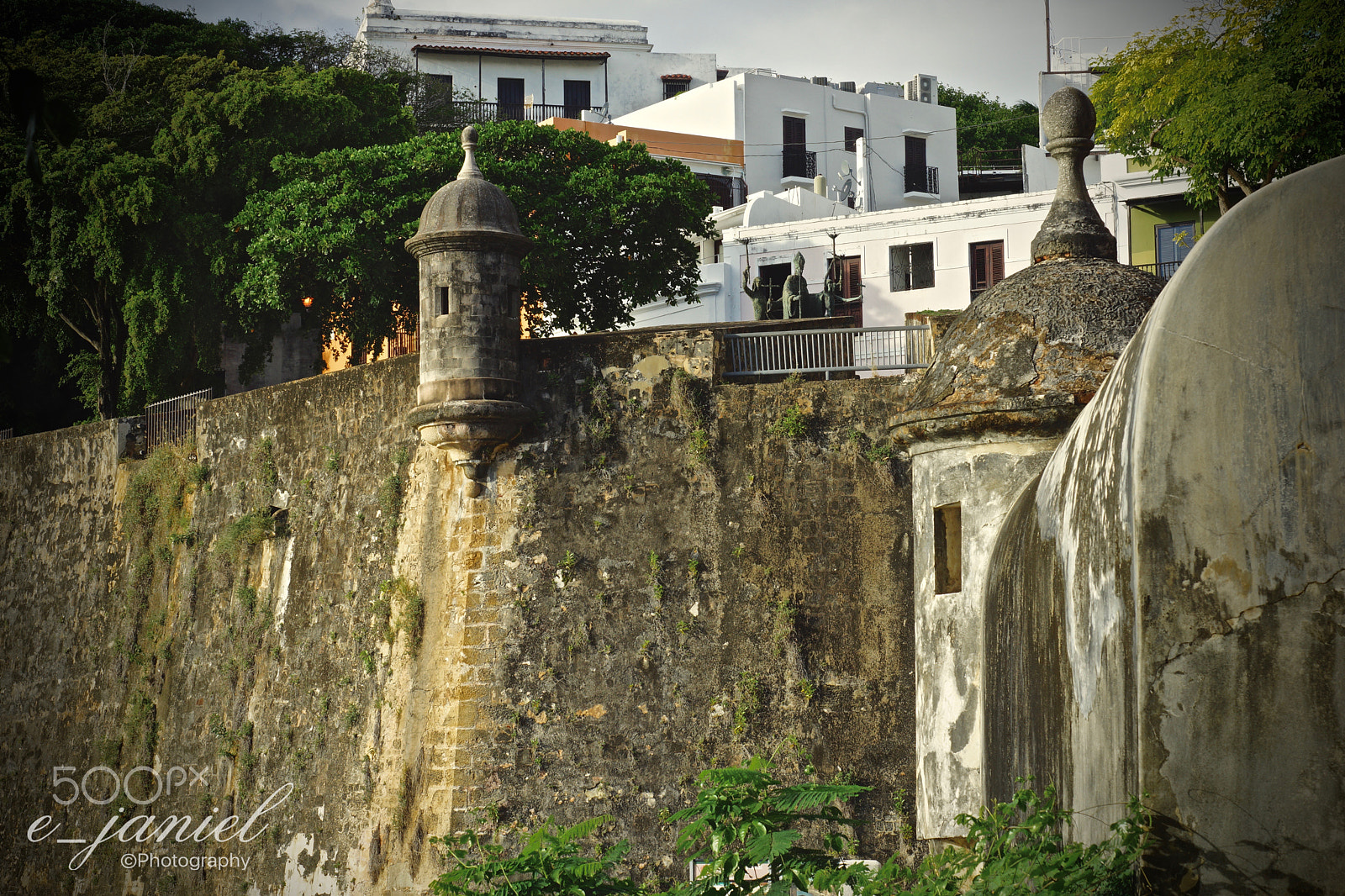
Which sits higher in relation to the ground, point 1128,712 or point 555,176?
point 555,176

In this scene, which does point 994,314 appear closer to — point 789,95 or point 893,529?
point 893,529

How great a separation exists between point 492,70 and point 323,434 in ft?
79.2

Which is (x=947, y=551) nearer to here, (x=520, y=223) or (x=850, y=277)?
(x=520, y=223)

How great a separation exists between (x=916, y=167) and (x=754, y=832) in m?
32.5

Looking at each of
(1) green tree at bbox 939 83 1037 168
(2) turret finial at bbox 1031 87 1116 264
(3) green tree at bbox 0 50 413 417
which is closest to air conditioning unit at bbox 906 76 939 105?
(1) green tree at bbox 939 83 1037 168

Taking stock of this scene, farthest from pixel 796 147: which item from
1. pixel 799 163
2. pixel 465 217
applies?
pixel 465 217

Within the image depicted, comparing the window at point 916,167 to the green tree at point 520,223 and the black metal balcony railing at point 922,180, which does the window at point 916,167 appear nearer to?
the black metal balcony railing at point 922,180

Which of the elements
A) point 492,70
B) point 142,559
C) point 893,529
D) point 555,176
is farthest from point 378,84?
point 492,70

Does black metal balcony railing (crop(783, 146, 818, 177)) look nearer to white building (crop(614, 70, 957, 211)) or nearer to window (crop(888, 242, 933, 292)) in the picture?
white building (crop(614, 70, 957, 211))

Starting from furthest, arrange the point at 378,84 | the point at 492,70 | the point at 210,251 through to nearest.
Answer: the point at 492,70 → the point at 378,84 → the point at 210,251

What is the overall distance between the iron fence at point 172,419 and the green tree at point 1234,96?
1363 centimetres

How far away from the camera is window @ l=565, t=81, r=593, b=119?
126ft

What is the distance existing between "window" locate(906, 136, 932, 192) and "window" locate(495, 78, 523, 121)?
32.6 feet

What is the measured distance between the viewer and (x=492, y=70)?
126 ft
